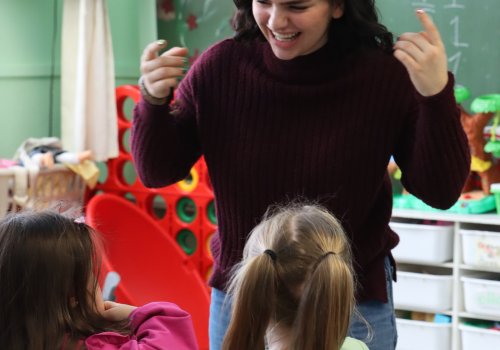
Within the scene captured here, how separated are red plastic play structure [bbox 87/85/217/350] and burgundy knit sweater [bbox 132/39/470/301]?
5.20 feet

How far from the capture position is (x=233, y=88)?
1.52m

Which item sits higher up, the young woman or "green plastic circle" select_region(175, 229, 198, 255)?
the young woman

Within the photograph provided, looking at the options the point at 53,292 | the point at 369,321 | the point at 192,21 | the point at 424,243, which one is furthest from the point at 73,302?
the point at 192,21

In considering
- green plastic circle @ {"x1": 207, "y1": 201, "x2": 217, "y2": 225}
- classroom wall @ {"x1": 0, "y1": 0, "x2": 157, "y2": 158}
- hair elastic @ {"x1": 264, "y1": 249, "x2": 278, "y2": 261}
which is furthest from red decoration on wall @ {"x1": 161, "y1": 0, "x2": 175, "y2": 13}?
hair elastic @ {"x1": 264, "y1": 249, "x2": 278, "y2": 261}

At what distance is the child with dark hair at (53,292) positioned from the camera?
47.3 inches

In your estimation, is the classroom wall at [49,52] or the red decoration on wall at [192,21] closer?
the classroom wall at [49,52]

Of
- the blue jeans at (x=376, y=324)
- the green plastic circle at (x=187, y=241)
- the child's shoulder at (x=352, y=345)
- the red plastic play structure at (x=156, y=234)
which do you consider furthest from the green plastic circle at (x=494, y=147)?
the child's shoulder at (x=352, y=345)

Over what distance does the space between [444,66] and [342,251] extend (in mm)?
341

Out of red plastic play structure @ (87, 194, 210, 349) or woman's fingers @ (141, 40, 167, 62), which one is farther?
red plastic play structure @ (87, 194, 210, 349)

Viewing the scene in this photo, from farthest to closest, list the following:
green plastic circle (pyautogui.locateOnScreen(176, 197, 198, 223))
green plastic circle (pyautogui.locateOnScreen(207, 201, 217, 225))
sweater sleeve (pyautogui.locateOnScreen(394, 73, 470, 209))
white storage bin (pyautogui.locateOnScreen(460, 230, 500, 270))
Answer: green plastic circle (pyautogui.locateOnScreen(176, 197, 198, 223)), green plastic circle (pyautogui.locateOnScreen(207, 201, 217, 225)), white storage bin (pyautogui.locateOnScreen(460, 230, 500, 270)), sweater sleeve (pyautogui.locateOnScreen(394, 73, 470, 209))

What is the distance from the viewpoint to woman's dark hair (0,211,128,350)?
1201 millimetres

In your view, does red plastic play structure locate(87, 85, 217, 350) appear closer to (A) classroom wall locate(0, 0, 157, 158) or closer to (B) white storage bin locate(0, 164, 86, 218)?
(B) white storage bin locate(0, 164, 86, 218)

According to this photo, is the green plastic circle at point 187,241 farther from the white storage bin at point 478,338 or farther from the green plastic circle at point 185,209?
the white storage bin at point 478,338

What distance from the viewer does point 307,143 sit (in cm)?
145
